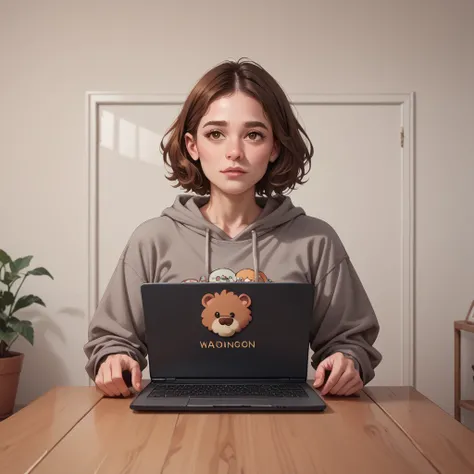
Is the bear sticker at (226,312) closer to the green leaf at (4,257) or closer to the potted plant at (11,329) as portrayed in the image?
the potted plant at (11,329)

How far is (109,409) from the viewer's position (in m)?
0.97

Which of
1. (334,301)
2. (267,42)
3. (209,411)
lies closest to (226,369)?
(209,411)

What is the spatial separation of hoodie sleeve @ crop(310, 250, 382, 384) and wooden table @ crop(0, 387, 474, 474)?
0.19m

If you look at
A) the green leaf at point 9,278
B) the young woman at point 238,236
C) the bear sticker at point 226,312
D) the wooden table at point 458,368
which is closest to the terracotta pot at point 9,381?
the green leaf at point 9,278

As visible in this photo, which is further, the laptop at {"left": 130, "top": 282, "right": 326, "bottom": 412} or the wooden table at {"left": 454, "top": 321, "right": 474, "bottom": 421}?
the wooden table at {"left": 454, "top": 321, "right": 474, "bottom": 421}

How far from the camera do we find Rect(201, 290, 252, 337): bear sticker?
0.96 meters

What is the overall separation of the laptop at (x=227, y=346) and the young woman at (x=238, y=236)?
0.10 meters

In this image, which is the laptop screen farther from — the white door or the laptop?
the white door

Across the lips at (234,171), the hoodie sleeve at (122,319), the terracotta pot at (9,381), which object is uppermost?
the lips at (234,171)

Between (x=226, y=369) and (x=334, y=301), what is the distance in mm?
322

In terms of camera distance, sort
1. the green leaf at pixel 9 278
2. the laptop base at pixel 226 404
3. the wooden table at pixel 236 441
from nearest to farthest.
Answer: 1. the wooden table at pixel 236 441
2. the laptop base at pixel 226 404
3. the green leaf at pixel 9 278

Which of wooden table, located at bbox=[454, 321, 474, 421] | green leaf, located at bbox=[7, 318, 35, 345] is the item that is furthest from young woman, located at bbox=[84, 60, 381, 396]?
wooden table, located at bbox=[454, 321, 474, 421]

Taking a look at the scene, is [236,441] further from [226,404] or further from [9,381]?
[9,381]

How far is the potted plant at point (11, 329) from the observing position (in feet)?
9.80
